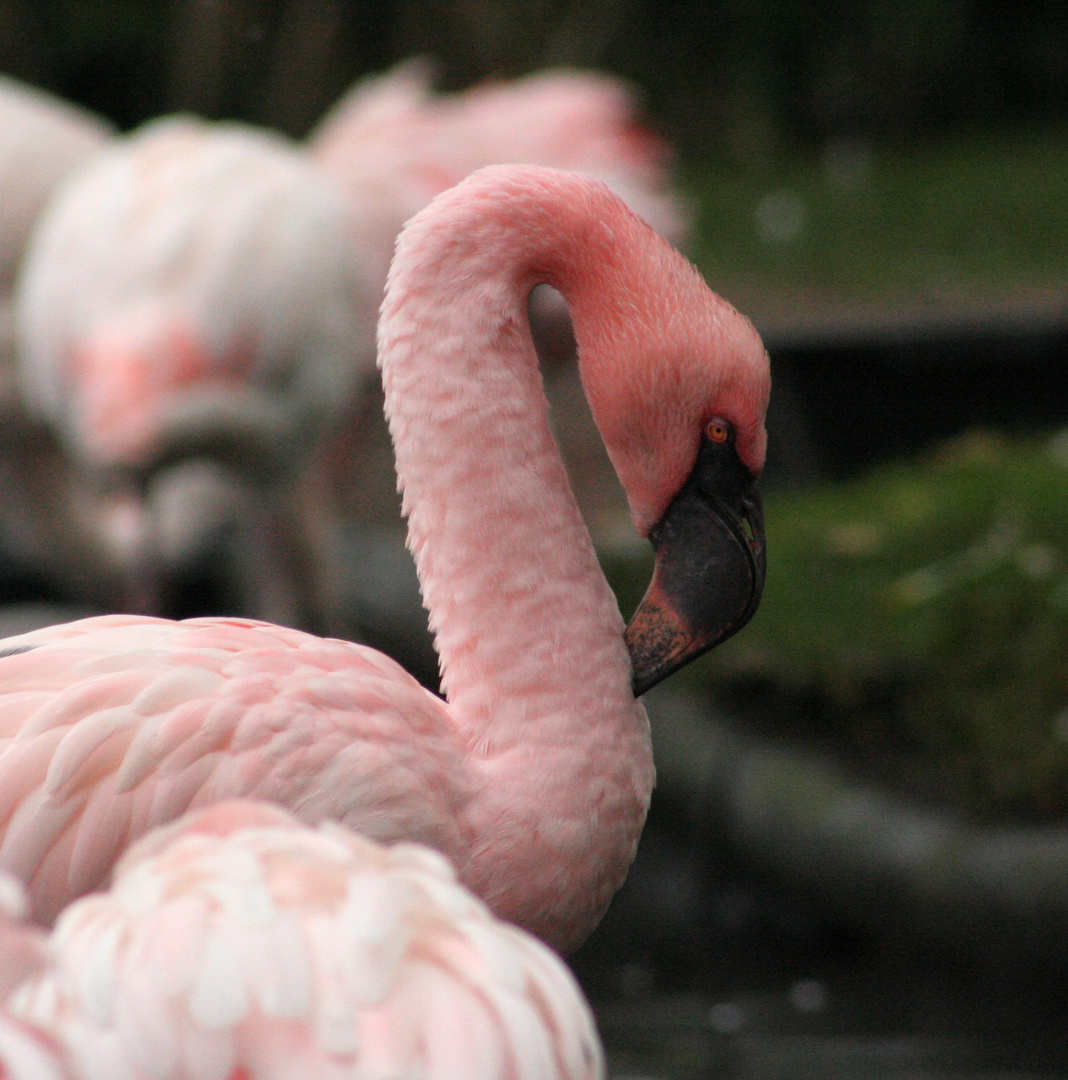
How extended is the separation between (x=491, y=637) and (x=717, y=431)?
1.26ft

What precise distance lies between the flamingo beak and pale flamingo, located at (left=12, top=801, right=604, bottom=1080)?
75 cm

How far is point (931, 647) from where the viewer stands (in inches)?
153

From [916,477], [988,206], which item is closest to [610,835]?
[916,477]

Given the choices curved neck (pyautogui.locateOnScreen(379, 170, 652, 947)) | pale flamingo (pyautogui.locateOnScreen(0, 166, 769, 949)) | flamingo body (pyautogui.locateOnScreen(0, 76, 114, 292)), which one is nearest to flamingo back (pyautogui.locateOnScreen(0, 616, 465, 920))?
pale flamingo (pyautogui.locateOnScreen(0, 166, 769, 949))

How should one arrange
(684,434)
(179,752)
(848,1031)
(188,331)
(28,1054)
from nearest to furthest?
(28,1054) → (179,752) → (684,434) → (848,1031) → (188,331)

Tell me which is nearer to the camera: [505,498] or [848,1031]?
[505,498]

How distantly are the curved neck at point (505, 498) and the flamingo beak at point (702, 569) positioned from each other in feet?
0.15

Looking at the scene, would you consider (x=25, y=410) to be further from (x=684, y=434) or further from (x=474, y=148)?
(x=684, y=434)

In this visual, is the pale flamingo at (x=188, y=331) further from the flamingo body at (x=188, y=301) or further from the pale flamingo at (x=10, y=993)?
the pale flamingo at (x=10, y=993)

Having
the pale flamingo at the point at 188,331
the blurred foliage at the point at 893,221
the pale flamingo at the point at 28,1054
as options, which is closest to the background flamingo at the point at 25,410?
the pale flamingo at the point at 188,331

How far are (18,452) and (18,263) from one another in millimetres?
702

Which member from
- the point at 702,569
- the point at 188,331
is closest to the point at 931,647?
the point at 702,569

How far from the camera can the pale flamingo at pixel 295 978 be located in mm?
1308

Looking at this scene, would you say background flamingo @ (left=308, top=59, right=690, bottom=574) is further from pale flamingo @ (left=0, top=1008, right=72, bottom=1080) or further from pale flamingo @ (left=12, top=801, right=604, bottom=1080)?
pale flamingo @ (left=0, top=1008, right=72, bottom=1080)
